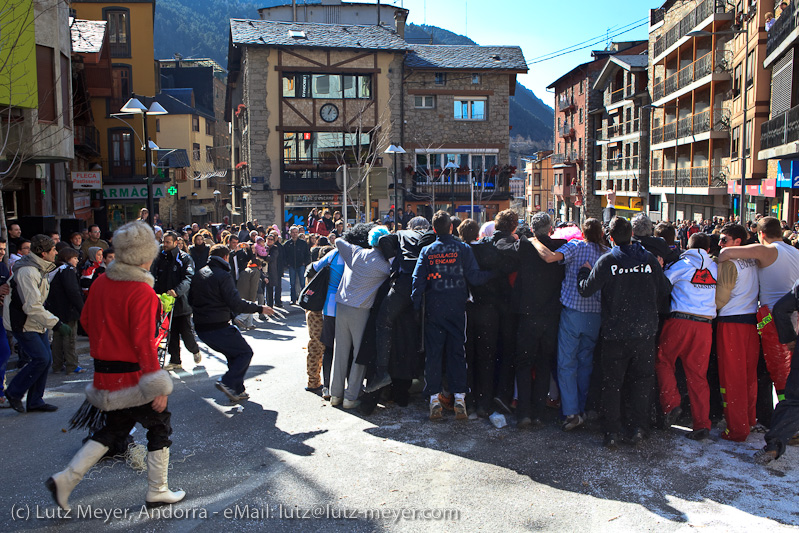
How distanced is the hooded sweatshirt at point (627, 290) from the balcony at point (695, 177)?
33489mm

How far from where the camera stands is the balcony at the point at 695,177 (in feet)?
120

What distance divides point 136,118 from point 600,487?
1445 inches

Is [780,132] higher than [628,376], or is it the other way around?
[780,132]

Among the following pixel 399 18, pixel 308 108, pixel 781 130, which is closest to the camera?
pixel 781 130

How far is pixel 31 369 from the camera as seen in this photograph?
21.7 feet

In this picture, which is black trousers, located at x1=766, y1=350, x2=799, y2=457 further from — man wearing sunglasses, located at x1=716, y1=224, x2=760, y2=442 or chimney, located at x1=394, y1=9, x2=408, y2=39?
chimney, located at x1=394, y1=9, x2=408, y2=39

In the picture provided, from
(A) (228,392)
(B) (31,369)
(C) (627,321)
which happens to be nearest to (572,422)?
(C) (627,321)

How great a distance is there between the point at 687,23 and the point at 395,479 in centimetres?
4125

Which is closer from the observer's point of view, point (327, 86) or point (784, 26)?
point (784, 26)

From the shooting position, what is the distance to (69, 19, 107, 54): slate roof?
85.6 ft

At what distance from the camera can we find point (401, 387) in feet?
22.4

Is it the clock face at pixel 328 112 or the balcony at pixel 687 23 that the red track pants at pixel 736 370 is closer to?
the clock face at pixel 328 112

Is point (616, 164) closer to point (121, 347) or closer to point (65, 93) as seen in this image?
point (65, 93)

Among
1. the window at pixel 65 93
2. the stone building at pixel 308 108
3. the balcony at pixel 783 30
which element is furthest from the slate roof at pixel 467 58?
the window at pixel 65 93
